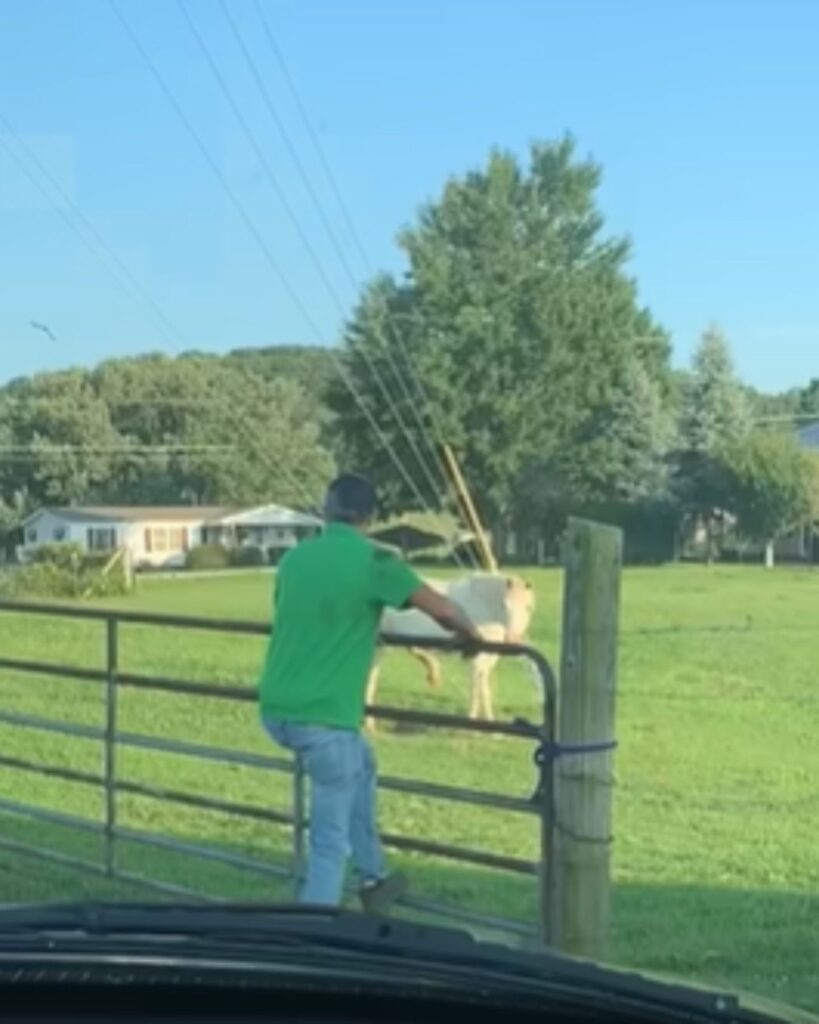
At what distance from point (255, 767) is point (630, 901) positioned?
1.96m

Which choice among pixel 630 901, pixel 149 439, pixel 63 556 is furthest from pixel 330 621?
pixel 149 439

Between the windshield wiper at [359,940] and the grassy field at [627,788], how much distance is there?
445 cm

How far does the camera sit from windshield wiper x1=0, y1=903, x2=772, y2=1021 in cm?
229

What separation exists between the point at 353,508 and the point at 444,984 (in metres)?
5.25

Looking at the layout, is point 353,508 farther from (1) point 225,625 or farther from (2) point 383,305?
→ (2) point 383,305

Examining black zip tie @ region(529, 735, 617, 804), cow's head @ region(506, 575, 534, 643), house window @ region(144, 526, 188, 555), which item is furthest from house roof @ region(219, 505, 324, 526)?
black zip tie @ region(529, 735, 617, 804)

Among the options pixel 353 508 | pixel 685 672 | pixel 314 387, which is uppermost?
pixel 314 387

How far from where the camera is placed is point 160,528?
217 feet

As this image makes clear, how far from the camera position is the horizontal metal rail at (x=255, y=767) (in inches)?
275

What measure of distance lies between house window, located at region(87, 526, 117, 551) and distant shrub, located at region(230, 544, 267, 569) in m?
3.51

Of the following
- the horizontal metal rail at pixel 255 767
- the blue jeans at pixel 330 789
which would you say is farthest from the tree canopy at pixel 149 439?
the blue jeans at pixel 330 789

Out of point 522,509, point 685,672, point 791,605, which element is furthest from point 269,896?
point 522,509

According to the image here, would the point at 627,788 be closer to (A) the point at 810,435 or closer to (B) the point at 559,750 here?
(B) the point at 559,750

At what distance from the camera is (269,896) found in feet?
30.0
